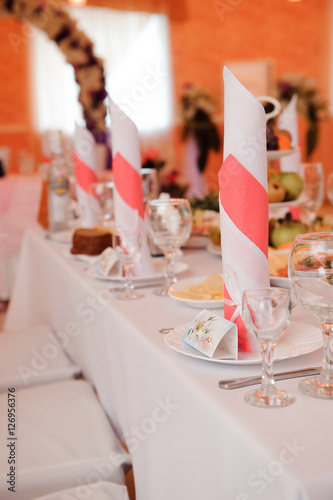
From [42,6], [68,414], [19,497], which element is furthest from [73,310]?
[42,6]

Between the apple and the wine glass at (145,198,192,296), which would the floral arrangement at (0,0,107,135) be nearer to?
the apple

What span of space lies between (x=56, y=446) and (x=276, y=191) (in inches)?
34.8

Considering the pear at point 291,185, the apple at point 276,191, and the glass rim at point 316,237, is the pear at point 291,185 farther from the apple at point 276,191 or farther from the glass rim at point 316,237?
the glass rim at point 316,237

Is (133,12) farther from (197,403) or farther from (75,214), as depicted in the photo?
(197,403)

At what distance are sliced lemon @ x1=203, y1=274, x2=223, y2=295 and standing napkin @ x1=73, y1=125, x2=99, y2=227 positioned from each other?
3.46ft

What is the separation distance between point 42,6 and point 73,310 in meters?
3.55

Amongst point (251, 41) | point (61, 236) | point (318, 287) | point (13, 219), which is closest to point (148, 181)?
point (61, 236)

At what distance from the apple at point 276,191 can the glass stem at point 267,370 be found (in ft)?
2.96

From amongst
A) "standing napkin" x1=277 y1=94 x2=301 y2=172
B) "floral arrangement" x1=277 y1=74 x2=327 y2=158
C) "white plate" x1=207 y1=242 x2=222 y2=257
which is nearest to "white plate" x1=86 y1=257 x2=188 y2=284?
"white plate" x1=207 y1=242 x2=222 y2=257

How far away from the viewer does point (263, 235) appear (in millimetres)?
958

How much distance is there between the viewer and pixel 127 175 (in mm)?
1471

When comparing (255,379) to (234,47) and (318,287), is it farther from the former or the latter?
(234,47)

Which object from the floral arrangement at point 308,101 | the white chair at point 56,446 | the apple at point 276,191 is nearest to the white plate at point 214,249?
the apple at point 276,191

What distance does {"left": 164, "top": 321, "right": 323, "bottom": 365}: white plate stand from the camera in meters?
0.85
